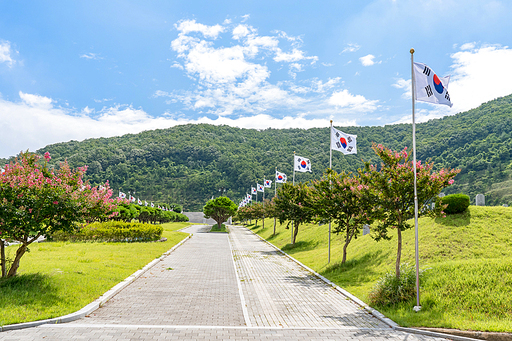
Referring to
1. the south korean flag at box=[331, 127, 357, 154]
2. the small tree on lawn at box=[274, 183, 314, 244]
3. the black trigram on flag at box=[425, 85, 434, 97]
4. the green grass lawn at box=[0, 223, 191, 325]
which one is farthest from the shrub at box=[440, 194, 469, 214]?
the green grass lawn at box=[0, 223, 191, 325]

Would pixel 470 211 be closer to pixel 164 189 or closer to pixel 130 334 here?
pixel 130 334

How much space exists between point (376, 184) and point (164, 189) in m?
110

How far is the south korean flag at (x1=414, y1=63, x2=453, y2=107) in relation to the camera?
29.5ft

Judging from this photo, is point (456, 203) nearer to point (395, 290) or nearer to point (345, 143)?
point (345, 143)

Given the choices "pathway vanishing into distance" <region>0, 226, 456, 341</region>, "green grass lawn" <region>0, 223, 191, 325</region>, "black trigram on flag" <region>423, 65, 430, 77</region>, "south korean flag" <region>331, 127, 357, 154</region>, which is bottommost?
"pathway vanishing into distance" <region>0, 226, 456, 341</region>

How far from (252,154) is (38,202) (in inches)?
4515

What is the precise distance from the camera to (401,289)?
361 inches

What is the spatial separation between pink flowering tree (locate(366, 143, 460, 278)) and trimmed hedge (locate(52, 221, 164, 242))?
66.2 feet

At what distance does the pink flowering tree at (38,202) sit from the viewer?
898 cm

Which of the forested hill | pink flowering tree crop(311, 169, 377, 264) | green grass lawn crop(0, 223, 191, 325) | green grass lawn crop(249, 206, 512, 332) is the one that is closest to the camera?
green grass lawn crop(0, 223, 191, 325)

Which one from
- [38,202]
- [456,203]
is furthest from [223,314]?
[456,203]

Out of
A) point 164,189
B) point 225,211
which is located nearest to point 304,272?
point 225,211

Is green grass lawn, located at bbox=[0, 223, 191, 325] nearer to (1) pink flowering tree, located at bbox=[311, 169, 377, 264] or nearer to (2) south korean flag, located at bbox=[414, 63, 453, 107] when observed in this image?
(1) pink flowering tree, located at bbox=[311, 169, 377, 264]

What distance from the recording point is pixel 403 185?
32.2 feet
